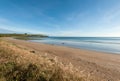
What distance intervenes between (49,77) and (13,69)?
1.83 m

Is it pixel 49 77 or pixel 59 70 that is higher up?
pixel 59 70

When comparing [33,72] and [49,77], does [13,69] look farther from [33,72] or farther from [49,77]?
[49,77]

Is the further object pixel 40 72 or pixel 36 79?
pixel 40 72

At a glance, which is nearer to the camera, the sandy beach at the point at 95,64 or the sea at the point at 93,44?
the sandy beach at the point at 95,64

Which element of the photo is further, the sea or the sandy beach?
the sea

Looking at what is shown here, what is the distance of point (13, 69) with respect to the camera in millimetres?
3934

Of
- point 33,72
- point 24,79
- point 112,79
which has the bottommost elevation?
point 112,79

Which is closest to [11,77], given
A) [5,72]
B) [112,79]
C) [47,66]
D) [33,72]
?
[5,72]

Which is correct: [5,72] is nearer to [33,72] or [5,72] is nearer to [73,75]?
[33,72]

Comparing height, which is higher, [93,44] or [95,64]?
[93,44]

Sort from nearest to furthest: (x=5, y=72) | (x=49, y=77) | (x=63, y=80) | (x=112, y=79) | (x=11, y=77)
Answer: (x=63, y=80) < (x=49, y=77) < (x=11, y=77) < (x=5, y=72) < (x=112, y=79)

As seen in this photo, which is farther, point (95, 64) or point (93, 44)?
point (93, 44)

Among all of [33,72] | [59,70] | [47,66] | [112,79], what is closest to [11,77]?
[33,72]

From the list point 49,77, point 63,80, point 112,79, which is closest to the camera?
point 63,80
